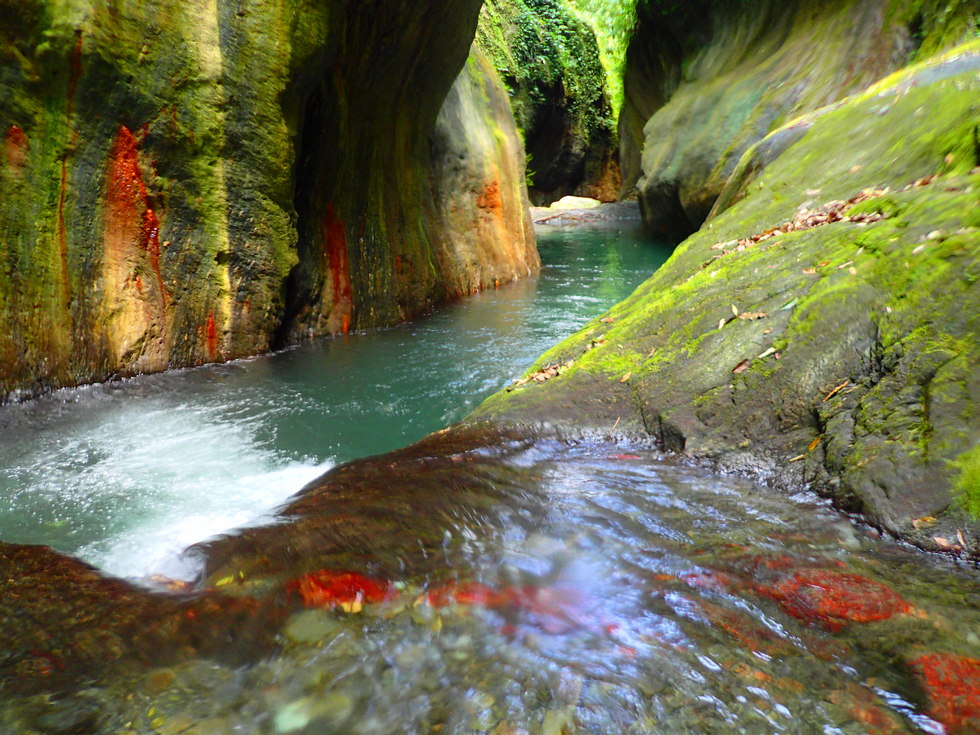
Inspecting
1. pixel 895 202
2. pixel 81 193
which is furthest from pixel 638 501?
pixel 81 193

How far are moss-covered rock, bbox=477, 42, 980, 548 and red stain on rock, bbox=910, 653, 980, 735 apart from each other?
69cm

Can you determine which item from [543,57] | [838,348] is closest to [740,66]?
[543,57]

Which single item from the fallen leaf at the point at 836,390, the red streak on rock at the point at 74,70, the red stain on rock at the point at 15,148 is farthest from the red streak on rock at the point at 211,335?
the fallen leaf at the point at 836,390

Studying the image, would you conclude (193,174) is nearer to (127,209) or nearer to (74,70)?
(127,209)

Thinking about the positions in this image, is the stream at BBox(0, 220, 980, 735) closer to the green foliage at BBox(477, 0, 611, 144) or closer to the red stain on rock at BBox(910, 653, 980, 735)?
the red stain on rock at BBox(910, 653, 980, 735)

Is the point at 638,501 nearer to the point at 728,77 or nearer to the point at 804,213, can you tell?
the point at 804,213

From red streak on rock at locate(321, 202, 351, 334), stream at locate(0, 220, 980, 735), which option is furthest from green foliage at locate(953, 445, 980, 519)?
red streak on rock at locate(321, 202, 351, 334)

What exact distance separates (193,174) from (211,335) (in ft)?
5.06

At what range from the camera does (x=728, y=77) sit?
52.9ft

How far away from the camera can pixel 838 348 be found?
3148 mm

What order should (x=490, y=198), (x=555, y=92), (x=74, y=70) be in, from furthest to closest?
(x=555, y=92) < (x=490, y=198) < (x=74, y=70)

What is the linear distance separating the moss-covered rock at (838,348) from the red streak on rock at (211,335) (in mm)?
3584

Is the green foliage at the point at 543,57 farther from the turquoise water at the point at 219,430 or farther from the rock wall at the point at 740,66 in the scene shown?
the turquoise water at the point at 219,430

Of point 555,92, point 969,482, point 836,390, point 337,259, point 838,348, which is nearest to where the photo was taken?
point 969,482
